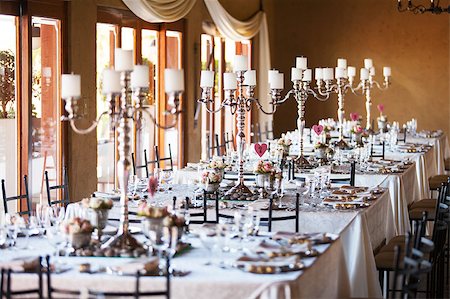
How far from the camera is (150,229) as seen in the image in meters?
4.75

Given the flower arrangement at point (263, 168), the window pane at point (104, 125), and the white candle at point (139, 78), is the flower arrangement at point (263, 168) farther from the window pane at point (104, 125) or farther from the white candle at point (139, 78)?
the window pane at point (104, 125)

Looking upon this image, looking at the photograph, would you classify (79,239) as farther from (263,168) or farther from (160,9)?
(160,9)

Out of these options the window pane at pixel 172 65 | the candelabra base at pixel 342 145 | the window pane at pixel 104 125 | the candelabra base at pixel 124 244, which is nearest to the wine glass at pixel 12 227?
the candelabra base at pixel 124 244

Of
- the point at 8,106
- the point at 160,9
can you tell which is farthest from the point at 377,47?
the point at 8,106

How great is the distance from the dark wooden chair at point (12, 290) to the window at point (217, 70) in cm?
855

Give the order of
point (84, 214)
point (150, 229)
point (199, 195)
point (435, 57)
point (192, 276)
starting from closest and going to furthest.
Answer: point (192, 276)
point (150, 229)
point (84, 214)
point (199, 195)
point (435, 57)

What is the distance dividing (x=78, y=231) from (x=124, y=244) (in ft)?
0.88

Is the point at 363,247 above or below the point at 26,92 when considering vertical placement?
below

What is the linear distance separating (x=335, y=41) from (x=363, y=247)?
36.7ft

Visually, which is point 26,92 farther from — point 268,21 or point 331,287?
point 268,21

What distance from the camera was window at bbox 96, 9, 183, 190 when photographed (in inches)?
396

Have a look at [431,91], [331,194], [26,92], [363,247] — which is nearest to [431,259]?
[363,247]

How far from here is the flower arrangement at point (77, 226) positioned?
4.77 metres

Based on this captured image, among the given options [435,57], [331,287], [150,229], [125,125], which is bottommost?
[331,287]
